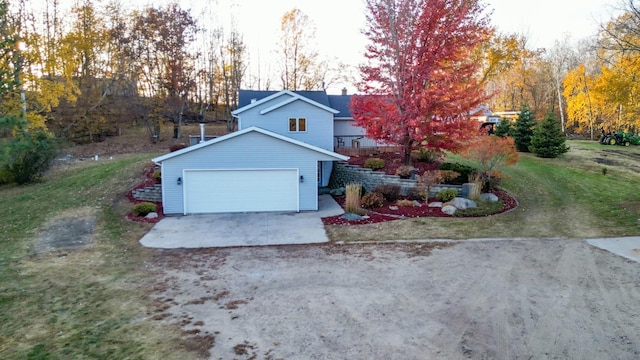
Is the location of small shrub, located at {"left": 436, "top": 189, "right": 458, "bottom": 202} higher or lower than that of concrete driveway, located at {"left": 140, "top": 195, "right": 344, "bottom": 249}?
higher

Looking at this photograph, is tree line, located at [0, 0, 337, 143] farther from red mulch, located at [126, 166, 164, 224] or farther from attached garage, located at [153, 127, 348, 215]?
attached garage, located at [153, 127, 348, 215]

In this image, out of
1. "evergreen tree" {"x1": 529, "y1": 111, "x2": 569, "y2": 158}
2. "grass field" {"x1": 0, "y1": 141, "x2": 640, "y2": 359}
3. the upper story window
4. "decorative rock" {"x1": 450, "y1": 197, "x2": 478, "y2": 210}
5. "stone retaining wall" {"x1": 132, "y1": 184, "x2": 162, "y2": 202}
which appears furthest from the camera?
"evergreen tree" {"x1": 529, "y1": 111, "x2": 569, "y2": 158}

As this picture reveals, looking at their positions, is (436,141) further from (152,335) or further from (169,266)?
(152,335)

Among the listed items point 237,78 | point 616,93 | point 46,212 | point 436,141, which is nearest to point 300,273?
point 436,141

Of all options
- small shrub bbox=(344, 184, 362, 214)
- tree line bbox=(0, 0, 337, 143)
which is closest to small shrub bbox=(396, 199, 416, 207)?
small shrub bbox=(344, 184, 362, 214)

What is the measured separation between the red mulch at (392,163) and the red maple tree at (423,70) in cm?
143

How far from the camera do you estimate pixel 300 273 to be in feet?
29.2

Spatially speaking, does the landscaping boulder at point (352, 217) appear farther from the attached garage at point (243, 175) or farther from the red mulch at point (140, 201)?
the red mulch at point (140, 201)

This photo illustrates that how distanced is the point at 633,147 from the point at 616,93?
17022 millimetres

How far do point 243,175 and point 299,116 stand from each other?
671 centimetres

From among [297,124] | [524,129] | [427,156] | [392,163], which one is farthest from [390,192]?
[524,129]

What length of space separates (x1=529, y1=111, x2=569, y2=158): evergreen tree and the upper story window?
1453cm

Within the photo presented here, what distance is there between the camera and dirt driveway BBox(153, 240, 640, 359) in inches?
224

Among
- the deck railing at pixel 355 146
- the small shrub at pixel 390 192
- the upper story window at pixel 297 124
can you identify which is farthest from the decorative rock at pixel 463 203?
the upper story window at pixel 297 124
